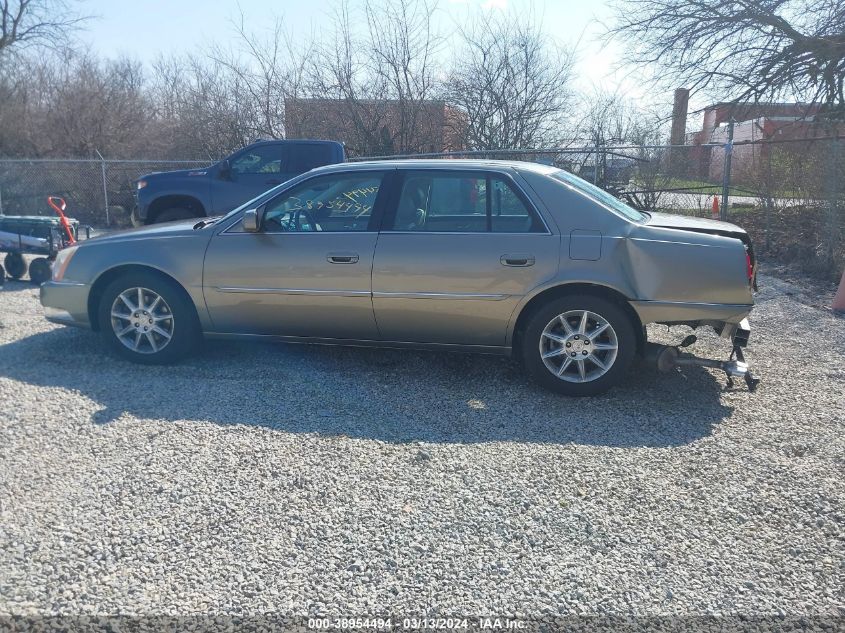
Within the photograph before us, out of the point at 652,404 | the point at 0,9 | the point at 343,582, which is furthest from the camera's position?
the point at 0,9

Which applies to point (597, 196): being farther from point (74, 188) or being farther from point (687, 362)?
point (74, 188)

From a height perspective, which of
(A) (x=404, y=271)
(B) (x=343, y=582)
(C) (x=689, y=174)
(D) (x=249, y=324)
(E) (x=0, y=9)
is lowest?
(B) (x=343, y=582)

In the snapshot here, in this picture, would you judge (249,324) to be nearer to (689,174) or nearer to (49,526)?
(49,526)

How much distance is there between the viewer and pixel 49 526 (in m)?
3.07

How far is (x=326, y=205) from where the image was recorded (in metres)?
5.18

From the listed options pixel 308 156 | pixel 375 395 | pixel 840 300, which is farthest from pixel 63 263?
pixel 840 300

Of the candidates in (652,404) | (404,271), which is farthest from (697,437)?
(404,271)

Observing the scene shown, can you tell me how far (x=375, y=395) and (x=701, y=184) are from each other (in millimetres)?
10212

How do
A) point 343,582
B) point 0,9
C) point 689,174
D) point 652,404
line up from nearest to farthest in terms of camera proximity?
point 343,582 < point 652,404 < point 689,174 < point 0,9

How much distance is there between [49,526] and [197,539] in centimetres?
72

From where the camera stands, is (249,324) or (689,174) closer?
(249,324)

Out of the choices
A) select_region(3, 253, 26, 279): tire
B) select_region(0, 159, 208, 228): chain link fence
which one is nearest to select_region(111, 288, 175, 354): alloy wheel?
select_region(3, 253, 26, 279): tire

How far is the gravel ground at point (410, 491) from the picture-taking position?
2684mm

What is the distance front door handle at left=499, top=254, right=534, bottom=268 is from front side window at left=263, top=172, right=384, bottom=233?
1096mm
